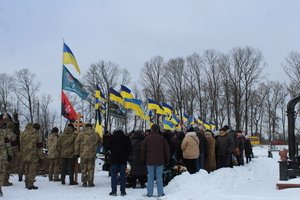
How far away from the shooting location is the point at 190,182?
12.0 m

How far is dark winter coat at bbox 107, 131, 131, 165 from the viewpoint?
38.1 ft

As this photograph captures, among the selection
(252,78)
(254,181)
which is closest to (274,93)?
(252,78)

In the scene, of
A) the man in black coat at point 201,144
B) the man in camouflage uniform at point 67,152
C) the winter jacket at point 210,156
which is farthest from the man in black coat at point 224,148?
the man in camouflage uniform at point 67,152

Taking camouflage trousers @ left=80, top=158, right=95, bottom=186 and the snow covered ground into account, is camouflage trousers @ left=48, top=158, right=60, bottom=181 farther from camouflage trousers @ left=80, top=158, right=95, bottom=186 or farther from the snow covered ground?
camouflage trousers @ left=80, top=158, right=95, bottom=186

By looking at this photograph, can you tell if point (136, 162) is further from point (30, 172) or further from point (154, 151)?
point (30, 172)

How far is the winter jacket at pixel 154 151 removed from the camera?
11.4 metres

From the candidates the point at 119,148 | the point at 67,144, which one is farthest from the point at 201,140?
the point at 67,144

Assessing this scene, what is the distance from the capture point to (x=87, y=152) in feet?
42.8

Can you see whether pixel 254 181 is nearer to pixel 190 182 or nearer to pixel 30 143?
pixel 190 182

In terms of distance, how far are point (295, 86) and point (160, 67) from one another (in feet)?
71.2

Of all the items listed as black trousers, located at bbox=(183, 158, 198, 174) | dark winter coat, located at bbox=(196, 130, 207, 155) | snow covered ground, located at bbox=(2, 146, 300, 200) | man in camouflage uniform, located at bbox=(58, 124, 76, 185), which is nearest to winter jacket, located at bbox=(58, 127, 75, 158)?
man in camouflage uniform, located at bbox=(58, 124, 76, 185)

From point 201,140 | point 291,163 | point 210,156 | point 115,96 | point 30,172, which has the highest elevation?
point 115,96

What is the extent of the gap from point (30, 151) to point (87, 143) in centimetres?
169

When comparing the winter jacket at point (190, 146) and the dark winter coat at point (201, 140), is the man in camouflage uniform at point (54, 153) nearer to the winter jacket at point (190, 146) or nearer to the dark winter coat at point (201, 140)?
the winter jacket at point (190, 146)
